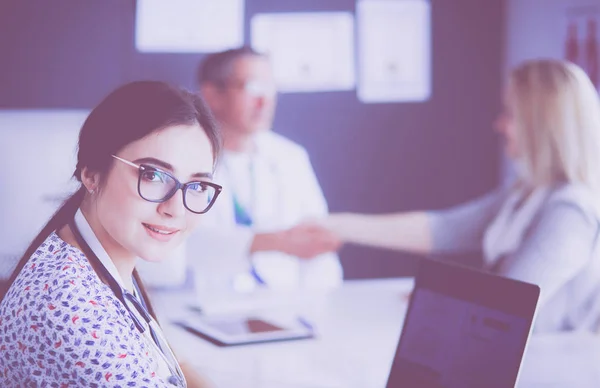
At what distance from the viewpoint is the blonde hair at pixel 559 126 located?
7.94 feet

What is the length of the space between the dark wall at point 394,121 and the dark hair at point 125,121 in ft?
8.57

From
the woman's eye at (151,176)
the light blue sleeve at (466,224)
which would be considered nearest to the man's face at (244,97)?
the light blue sleeve at (466,224)

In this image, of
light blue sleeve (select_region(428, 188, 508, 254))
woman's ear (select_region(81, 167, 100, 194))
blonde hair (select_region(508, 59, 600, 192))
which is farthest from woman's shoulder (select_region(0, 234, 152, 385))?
light blue sleeve (select_region(428, 188, 508, 254))

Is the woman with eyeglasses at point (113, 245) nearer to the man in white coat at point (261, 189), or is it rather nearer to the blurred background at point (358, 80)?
the man in white coat at point (261, 189)

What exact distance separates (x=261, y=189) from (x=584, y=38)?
176cm

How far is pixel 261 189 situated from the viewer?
358cm

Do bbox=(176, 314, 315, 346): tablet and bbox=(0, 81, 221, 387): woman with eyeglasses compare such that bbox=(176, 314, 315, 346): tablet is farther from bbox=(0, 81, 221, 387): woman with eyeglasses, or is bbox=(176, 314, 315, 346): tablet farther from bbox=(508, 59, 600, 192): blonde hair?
bbox=(508, 59, 600, 192): blonde hair

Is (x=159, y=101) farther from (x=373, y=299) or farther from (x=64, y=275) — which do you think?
(x=373, y=299)

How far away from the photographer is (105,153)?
4.06 ft

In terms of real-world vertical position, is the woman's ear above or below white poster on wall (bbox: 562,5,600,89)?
below

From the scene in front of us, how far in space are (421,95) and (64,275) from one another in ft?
10.9

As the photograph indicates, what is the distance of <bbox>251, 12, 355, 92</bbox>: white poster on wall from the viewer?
3994mm

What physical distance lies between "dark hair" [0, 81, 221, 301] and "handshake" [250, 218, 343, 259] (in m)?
1.93

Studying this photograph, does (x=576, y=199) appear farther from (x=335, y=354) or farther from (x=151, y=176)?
(x=151, y=176)
